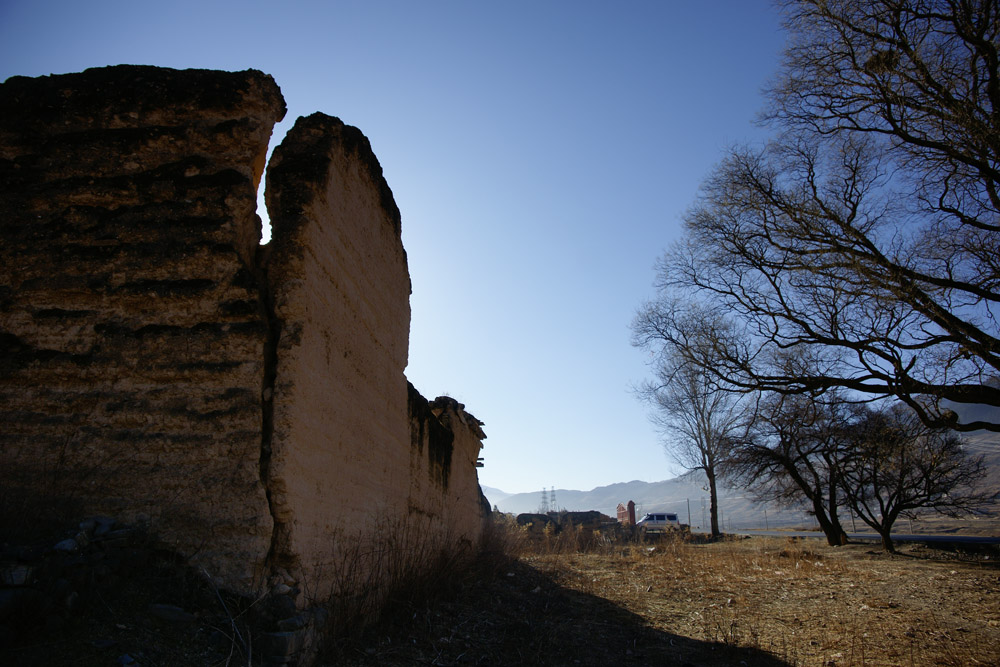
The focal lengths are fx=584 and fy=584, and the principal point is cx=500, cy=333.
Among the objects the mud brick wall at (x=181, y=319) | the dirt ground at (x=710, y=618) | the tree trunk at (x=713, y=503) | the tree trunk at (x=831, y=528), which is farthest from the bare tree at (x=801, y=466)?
the mud brick wall at (x=181, y=319)

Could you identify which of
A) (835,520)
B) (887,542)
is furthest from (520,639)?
(835,520)

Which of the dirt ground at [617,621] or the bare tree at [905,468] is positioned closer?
the dirt ground at [617,621]

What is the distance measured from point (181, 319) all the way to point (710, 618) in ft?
20.7

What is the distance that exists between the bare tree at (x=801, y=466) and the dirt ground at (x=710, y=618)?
3645 millimetres

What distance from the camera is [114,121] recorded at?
3.92m

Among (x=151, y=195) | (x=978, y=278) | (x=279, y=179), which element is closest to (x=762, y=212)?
(x=978, y=278)

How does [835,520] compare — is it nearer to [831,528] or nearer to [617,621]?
[831,528]

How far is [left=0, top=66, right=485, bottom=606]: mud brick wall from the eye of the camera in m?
3.29

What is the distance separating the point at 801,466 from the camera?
16.3 m

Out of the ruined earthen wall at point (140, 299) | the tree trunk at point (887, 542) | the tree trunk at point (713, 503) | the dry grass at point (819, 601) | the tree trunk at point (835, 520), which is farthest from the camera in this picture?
the tree trunk at point (713, 503)

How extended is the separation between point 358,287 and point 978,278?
29.2 feet

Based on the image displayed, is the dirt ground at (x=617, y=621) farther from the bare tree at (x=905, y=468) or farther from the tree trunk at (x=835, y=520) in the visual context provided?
the tree trunk at (x=835, y=520)

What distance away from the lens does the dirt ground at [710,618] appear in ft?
15.4

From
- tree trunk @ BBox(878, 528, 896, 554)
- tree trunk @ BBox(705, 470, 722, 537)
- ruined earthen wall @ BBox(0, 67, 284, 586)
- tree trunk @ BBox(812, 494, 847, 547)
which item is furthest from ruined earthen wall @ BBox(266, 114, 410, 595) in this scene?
tree trunk @ BBox(705, 470, 722, 537)
